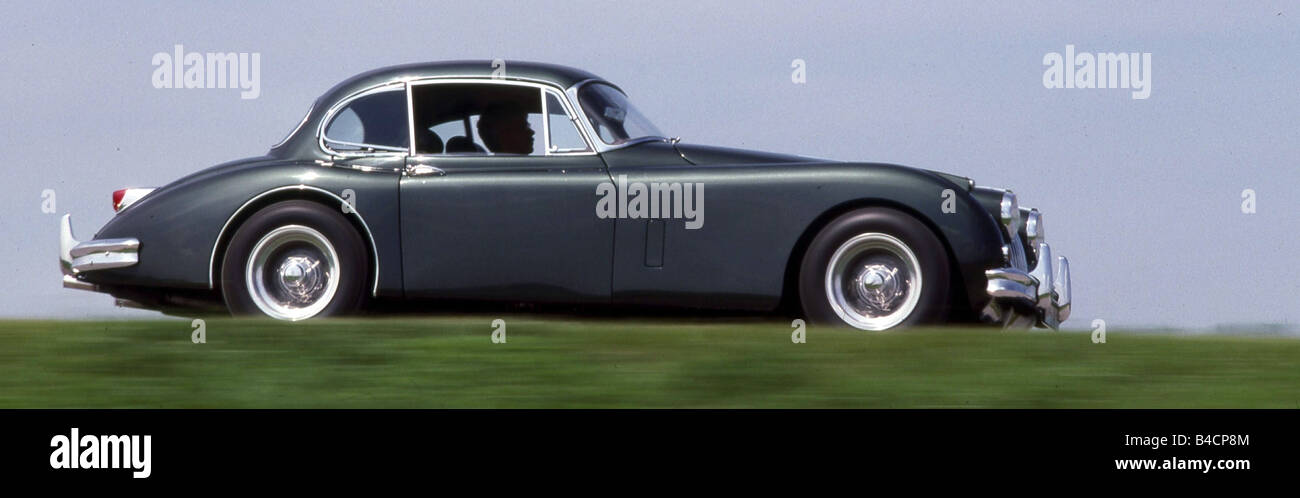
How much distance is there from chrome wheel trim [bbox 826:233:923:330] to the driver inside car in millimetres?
1781

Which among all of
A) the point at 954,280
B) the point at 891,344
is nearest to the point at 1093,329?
the point at 954,280

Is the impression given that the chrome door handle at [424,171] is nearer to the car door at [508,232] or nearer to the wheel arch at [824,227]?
the car door at [508,232]

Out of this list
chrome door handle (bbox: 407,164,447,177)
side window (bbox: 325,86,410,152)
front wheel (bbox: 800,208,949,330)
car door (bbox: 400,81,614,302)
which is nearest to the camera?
front wheel (bbox: 800,208,949,330)

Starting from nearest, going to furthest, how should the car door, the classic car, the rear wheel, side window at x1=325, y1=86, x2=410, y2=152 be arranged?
1. the classic car
2. the car door
3. the rear wheel
4. side window at x1=325, y1=86, x2=410, y2=152

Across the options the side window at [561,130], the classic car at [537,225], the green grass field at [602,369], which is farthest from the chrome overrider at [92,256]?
the side window at [561,130]

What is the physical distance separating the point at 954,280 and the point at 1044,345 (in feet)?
3.15

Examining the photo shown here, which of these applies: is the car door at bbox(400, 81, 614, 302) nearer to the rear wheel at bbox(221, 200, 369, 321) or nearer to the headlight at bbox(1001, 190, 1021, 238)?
the rear wheel at bbox(221, 200, 369, 321)

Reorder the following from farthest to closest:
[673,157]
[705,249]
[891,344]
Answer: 1. [673,157]
2. [705,249]
3. [891,344]

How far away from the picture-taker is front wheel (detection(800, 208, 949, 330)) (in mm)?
6863

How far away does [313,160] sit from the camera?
310 inches

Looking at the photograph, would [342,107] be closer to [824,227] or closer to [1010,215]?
[824,227]

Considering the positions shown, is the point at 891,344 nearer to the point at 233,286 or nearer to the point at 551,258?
the point at 551,258

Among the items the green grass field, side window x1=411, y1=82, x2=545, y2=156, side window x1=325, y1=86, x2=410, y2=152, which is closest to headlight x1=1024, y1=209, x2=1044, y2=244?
the green grass field
